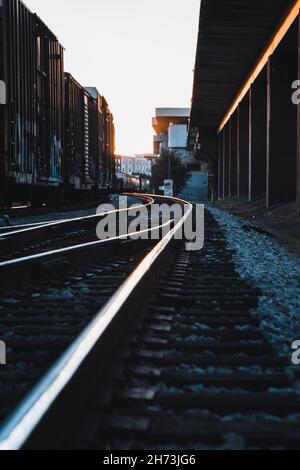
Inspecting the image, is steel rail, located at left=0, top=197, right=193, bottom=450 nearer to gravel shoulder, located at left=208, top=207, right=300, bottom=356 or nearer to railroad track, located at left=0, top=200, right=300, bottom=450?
railroad track, located at left=0, top=200, right=300, bottom=450

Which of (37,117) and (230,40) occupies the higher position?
(230,40)

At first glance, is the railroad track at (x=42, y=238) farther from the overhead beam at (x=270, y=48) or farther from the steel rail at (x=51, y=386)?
the overhead beam at (x=270, y=48)

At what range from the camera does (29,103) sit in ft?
45.3

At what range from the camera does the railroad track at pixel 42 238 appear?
7.24 meters

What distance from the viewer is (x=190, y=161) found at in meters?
80.6

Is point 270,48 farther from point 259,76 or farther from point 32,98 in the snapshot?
point 32,98

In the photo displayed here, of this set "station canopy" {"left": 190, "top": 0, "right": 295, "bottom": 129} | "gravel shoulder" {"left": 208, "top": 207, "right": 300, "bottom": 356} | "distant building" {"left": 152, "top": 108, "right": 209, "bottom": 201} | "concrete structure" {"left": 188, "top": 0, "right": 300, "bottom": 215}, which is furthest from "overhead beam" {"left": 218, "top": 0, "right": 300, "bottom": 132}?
"distant building" {"left": 152, "top": 108, "right": 209, "bottom": 201}

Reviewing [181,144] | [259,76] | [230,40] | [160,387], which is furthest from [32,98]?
[181,144]

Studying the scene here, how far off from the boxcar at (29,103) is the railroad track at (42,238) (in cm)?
248

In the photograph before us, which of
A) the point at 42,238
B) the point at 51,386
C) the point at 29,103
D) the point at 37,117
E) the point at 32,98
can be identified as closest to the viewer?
the point at 51,386

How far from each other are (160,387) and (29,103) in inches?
496

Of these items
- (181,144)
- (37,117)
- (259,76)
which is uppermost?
(181,144)

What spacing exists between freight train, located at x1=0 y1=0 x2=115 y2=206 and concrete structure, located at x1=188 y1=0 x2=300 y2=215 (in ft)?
16.7

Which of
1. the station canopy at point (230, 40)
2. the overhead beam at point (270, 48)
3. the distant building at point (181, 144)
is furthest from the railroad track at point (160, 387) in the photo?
the distant building at point (181, 144)
